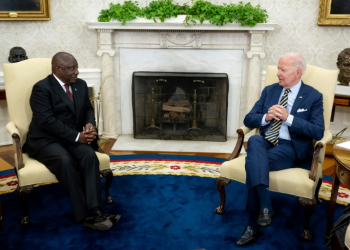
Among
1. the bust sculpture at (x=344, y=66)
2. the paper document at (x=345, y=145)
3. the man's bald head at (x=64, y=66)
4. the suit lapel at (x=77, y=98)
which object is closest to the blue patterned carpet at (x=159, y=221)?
the paper document at (x=345, y=145)

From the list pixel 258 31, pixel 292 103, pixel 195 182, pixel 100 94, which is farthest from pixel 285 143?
pixel 100 94

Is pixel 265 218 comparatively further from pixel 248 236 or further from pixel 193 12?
pixel 193 12

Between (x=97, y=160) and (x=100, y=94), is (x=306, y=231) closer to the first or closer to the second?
(x=97, y=160)

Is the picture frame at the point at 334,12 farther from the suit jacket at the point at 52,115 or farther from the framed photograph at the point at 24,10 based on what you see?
the framed photograph at the point at 24,10

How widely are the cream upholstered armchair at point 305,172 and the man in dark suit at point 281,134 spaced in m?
0.10

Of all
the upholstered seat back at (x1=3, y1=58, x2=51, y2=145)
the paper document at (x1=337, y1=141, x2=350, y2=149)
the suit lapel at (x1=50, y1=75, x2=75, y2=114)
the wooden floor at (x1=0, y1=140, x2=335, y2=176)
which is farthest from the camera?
the wooden floor at (x1=0, y1=140, x2=335, y2=176)

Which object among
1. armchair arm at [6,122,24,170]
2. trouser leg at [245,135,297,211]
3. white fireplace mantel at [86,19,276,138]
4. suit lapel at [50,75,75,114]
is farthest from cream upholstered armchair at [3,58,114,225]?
white fireplace mantel at [86,19,276,138]

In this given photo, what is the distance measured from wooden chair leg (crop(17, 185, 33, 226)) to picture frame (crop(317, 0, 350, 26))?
3.79 meters

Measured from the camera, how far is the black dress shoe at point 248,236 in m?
2.56

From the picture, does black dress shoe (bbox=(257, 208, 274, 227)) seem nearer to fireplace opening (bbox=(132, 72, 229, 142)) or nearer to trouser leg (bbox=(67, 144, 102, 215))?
trouser leg (bbox=(67, 144, 102, 215))

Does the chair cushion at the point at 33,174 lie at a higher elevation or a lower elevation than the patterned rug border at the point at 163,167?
higher

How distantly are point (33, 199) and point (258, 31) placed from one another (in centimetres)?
315

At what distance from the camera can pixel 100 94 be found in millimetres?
5035

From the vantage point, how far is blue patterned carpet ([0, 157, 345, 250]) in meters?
2.59
